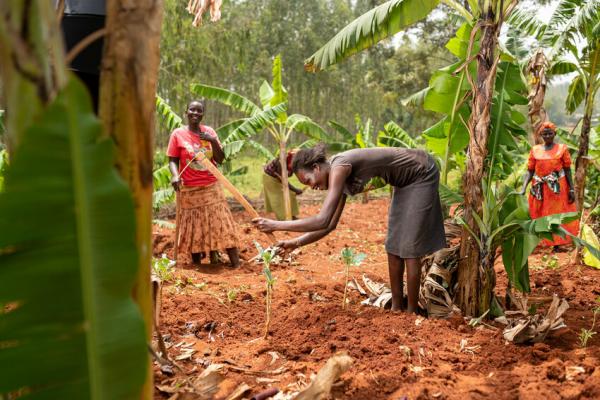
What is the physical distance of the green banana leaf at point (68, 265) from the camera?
1.15 meters

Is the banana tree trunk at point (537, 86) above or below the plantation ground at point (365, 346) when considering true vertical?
above

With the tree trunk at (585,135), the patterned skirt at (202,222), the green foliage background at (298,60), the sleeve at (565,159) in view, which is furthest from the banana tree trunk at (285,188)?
the green foliage background at (298,60)

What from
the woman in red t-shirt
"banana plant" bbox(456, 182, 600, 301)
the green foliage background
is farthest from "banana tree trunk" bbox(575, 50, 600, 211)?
the green foliage background

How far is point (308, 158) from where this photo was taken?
11.8 feet

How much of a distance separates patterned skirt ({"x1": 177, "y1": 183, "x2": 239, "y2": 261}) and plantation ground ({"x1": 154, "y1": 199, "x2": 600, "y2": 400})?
2.35 ft

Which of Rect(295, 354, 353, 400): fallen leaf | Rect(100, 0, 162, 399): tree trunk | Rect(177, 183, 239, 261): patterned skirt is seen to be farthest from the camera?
Rect(177, 183, 239, 261): patterned skirt

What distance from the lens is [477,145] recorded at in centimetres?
366

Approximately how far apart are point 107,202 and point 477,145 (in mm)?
3031

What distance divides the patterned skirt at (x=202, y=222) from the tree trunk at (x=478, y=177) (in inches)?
120

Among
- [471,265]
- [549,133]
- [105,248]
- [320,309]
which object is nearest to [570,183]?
[549,133]

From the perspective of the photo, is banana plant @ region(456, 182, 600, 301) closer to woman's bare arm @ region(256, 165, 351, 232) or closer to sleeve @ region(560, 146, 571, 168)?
woman's bare arm @ region(256, 165, 351, 232)

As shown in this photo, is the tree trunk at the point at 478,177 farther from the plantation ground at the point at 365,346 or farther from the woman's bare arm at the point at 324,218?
the woman's bare arm at the point at 324,218

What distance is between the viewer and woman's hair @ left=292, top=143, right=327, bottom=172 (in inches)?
142

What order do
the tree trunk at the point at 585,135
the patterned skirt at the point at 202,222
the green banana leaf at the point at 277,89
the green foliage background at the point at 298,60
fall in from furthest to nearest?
1. the green foliage background at the point at 298,60
2. the green banana leaf at the point at 277,89
3. the tree trunk at the point at 585,135
4. the patterned skirt at the point at 202,222
